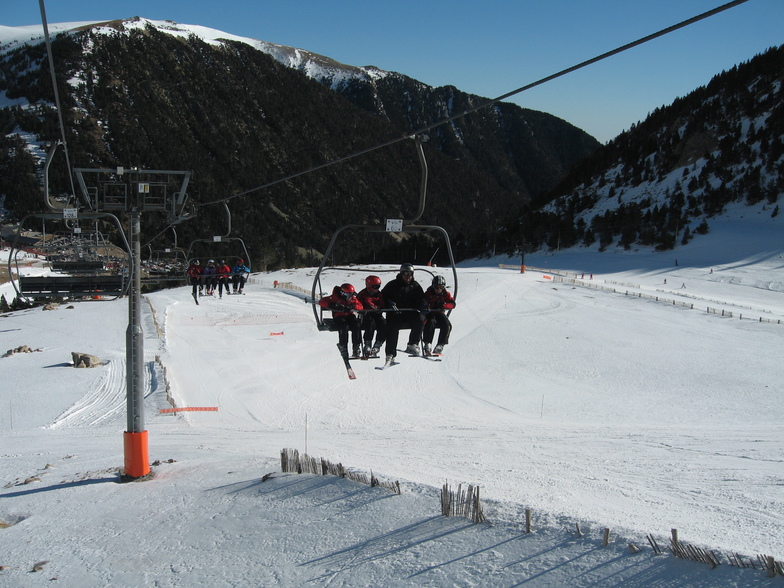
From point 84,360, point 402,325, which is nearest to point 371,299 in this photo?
point 402,325

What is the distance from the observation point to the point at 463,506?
9859mm

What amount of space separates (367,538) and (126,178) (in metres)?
7.96

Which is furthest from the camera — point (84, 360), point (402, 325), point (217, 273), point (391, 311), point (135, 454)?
point (217, 273)

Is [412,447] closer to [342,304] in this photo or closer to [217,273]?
[342,304]

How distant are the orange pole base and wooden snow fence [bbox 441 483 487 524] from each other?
6.95m

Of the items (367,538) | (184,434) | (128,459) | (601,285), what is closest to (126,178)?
(128,459)

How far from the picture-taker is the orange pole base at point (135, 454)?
12953 mm

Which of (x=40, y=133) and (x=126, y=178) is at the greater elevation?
(x=40, y=133)

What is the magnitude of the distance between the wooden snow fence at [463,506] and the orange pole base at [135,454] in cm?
695

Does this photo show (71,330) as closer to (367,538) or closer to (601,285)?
(367,538)

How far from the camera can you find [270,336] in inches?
1356

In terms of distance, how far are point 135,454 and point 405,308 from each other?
674 centimetres

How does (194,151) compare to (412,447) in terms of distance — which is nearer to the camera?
(412,447)

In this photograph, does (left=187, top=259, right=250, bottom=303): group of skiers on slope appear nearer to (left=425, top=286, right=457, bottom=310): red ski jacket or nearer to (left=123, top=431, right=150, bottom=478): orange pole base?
(left=123, top=431, right=150, bottom=478): orange pole base
